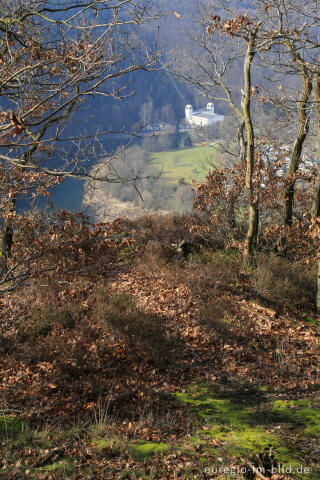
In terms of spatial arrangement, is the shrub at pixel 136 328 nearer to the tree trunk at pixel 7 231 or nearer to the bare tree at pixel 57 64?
the tree trunk at pixel 7 231

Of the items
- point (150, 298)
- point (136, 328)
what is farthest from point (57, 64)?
point (150, 298)

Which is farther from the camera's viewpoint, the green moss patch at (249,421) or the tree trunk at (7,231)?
the tree trunk at (7,231)

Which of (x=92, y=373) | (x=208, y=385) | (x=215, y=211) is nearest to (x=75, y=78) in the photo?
(x=92, y=373)

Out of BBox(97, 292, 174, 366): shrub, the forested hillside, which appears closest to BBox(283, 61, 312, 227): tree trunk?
the forested hillside

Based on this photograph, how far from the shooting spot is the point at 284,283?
7840 mm

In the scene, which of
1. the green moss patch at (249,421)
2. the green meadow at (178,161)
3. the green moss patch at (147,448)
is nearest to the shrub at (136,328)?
the green moss patch at (249,421)

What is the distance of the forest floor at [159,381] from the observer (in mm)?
3551

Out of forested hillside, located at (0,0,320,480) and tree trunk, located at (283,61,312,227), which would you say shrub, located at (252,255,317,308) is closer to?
forested hillside, located at (0,0,320,480)

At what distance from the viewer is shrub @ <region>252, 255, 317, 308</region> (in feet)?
25.5

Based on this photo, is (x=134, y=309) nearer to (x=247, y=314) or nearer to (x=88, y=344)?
(x=88, y=344)

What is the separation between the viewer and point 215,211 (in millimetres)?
10180

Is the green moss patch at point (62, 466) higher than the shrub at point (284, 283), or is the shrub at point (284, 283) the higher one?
the shrub at point (284, 283)

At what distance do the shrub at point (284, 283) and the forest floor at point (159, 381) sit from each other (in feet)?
Result: 0.92

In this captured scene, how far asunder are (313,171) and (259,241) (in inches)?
91.8
